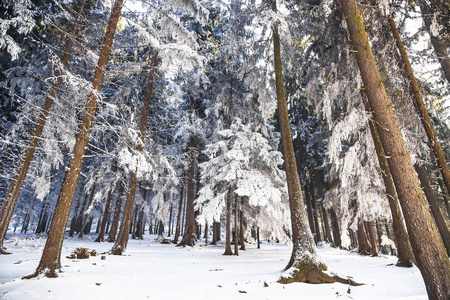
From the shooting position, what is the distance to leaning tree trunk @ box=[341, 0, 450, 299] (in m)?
3.71

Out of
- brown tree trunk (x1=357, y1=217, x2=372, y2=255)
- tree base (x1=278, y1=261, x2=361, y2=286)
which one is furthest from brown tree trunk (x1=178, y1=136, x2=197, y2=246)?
brown tree trunk (x1=357, y1=217, x2=372, y2=255)

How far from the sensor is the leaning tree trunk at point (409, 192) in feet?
12.2

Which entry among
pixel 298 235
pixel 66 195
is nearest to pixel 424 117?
pixel 298 235

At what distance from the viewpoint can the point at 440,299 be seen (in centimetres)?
353

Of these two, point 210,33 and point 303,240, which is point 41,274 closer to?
point 303,240

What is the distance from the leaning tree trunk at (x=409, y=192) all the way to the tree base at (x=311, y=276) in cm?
207

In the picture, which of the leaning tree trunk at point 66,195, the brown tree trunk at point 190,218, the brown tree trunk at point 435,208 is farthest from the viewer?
the brown tree trunk at point 190,218

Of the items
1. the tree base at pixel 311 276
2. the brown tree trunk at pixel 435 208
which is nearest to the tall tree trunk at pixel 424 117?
the tree base at pixel 311 276

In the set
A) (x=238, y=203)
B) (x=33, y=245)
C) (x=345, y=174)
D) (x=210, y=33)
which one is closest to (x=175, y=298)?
(x=345, y=174)

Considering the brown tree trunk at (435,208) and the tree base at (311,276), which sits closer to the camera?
the tree base at (311,276)

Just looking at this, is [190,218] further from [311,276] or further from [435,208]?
[435,208]

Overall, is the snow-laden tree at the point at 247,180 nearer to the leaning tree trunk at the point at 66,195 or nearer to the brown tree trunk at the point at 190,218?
the brown tree trunk at the point at 190,218

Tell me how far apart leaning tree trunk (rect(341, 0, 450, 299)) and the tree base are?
207cm

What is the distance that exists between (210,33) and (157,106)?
7.65 m
